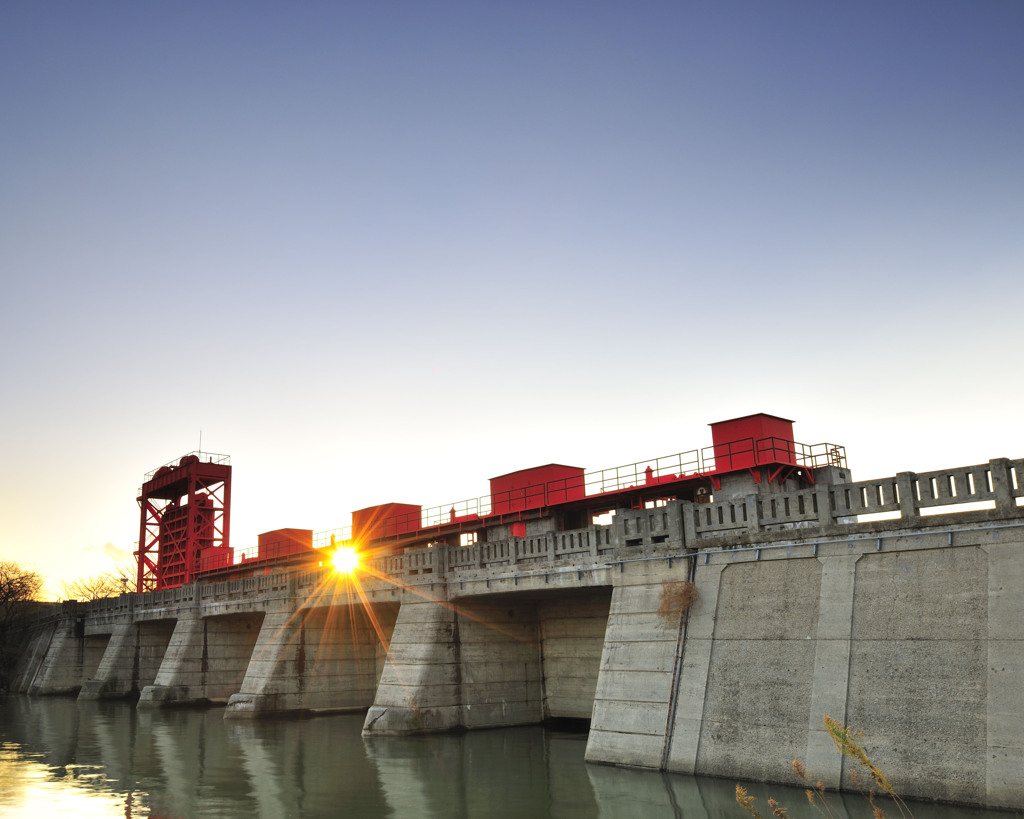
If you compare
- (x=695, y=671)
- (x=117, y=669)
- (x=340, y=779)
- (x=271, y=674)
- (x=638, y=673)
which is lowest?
(x=117, y=669)

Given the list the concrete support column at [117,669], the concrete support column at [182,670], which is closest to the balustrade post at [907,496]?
the concrete support column at [182,670]

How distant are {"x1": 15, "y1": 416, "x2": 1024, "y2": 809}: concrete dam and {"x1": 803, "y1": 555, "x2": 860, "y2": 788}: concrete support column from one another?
0.04m

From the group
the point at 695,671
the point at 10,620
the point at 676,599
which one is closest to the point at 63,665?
the point at 10,620

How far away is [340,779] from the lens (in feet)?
68.6

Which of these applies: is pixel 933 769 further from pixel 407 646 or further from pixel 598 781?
pixel 407 646

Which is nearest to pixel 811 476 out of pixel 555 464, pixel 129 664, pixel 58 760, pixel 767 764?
pixel 555 464

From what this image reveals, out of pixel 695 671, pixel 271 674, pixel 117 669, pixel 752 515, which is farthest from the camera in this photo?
pixel 117 669

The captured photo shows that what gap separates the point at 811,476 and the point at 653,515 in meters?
14.0

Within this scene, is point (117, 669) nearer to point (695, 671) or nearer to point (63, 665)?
point (63, 665)

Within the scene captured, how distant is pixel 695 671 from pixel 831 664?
134 inches

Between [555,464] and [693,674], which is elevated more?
[555,464]

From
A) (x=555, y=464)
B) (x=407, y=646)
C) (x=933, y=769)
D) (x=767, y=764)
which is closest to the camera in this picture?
(x=933, y=769)

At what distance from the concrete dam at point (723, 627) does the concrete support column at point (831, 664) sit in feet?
0.14

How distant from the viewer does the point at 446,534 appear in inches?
1727
